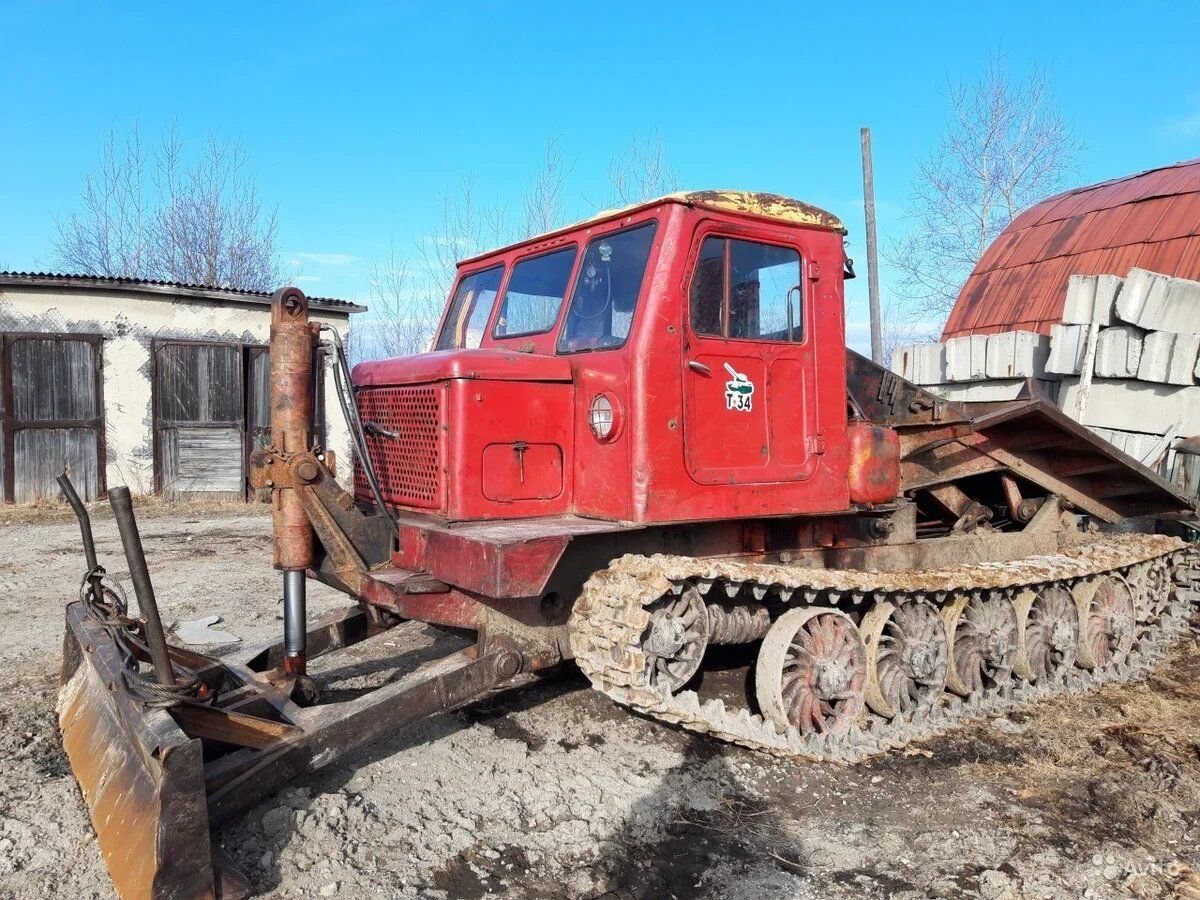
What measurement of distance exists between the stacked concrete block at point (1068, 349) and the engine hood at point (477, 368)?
6152mm

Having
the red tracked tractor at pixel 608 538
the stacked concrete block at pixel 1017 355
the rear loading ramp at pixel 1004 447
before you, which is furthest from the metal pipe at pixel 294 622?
the stacked concrete block at pixel 1017 355

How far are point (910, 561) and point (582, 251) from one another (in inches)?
109

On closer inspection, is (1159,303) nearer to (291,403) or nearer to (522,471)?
(522,471)

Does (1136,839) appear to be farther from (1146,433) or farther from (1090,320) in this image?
(1090,320)

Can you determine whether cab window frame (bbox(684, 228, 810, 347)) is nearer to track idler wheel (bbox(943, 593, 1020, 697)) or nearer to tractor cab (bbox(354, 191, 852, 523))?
tractor cab (bbox(354, 191, 852, 523))

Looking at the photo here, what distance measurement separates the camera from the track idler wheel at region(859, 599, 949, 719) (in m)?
5.06

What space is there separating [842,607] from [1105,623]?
8.56 ft

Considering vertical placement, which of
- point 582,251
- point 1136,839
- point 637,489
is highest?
point 582,251

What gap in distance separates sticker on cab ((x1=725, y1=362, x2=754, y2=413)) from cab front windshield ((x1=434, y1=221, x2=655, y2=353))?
59 cm

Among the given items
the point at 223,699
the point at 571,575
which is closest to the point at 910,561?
the point at 571,575

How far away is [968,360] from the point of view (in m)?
10.1

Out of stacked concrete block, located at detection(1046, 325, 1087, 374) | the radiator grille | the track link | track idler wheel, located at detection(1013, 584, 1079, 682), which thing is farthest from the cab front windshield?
stacked concrete block, located at detection(1046, 325, 1087, 374)

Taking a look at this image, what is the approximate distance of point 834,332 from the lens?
5.07 metres

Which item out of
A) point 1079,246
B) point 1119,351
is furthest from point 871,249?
point 1119,351
